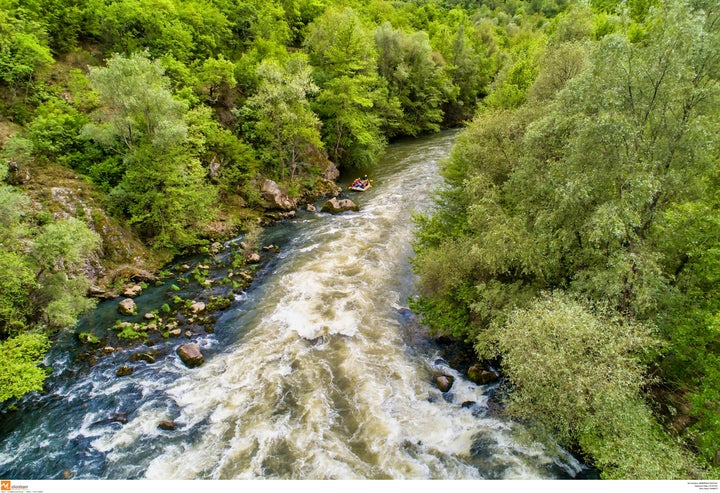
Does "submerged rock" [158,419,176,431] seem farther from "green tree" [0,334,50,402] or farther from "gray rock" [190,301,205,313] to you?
"gray rock" [190,301,205,313]

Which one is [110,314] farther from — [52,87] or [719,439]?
[719,439]

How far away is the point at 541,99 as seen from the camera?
22469mm

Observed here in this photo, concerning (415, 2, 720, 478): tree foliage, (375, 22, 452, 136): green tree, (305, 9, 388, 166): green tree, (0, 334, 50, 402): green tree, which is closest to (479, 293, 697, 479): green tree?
(415, 2, 720, 478): tree foliage

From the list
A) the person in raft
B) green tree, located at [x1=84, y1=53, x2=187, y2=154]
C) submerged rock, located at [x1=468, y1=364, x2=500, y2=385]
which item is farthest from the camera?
the person in raft

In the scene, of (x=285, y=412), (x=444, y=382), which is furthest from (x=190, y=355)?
(x=444, y=382)

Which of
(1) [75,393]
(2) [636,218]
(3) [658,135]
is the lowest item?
(1) [75,393]

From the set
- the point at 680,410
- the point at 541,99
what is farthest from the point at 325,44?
the point at 680,410

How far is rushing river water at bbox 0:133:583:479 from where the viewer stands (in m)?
13.2

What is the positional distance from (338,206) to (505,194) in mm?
19054

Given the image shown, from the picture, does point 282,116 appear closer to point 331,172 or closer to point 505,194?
point 331,172

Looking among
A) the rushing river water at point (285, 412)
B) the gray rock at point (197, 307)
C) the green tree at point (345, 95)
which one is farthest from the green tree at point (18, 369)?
the green tree at point (345, 95)

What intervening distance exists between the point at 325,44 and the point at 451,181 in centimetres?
3412

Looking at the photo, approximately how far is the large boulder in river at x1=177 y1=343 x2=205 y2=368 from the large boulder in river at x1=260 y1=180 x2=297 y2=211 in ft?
61.0

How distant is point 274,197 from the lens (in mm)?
34656
